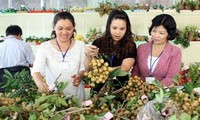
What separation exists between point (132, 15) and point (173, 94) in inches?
208

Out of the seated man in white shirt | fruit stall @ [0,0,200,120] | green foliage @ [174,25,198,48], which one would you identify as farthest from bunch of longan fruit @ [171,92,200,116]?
green foliage @ [174,25,198,48]

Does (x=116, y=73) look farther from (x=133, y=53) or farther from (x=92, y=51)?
(x=133, y=53)

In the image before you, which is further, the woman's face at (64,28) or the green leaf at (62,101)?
the woman's face at (64,28)

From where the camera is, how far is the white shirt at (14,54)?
12.1 ft

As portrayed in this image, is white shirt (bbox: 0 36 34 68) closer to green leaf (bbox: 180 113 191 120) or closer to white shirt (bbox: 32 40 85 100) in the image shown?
white shirt (bbox: 32 40 85 100)

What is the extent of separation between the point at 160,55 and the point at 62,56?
0.62 m

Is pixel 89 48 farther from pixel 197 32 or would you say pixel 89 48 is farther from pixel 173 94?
pixel 197 32

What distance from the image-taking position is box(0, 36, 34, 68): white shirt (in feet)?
12.1

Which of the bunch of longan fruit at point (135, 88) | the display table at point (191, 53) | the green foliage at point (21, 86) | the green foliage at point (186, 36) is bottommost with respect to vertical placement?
the display table at point (191, 53)

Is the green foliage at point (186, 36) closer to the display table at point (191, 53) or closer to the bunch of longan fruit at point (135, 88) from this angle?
the display table at point (191, 53)

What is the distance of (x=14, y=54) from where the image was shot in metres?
3.69

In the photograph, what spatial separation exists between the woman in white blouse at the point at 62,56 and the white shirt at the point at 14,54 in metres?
1.55

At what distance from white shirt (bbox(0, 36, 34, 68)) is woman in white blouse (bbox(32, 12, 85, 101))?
1553 mm

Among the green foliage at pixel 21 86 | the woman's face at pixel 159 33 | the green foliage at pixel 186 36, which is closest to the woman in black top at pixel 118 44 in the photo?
the woman's face at pixel 159 33
